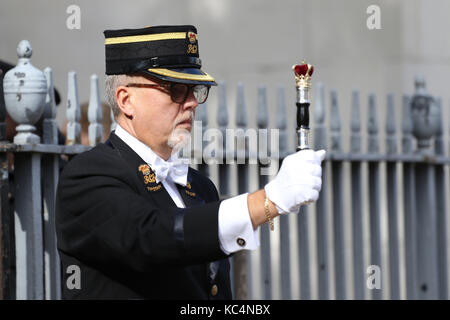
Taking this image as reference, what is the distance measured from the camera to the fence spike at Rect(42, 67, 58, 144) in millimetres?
4680

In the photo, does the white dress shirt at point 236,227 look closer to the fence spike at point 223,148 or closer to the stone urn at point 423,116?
the fence spike at point 223,148

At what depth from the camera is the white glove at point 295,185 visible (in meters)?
2.63

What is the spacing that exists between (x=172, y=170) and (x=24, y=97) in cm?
151

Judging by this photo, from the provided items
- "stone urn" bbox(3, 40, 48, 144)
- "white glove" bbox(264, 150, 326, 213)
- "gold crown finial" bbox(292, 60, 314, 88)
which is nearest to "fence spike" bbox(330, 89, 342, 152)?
"stone urn" bbox(3, 40, 48, 144)

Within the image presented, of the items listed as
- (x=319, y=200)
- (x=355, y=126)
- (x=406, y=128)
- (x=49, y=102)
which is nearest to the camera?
(x=49, y=102)

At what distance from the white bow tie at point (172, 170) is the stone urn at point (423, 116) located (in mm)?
3899

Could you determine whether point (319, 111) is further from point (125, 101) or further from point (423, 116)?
point (125, 101)

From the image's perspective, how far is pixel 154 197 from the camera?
119 inches

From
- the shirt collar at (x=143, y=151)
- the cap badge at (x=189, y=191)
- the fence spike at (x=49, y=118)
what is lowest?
the cap badge at (x=189, y=191)

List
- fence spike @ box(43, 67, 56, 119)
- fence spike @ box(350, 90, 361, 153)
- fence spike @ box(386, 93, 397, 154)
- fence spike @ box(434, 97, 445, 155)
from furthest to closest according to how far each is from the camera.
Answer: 1. fence spike @ box(434, 97, 445, 155)
2. fence spike @ box(386, 93, 397, 154)
3. fence spike @ box(350, 90, 361, 153)
4. fence spike @ box(43, 67, 56, 119)

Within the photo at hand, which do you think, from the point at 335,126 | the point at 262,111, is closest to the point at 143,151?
the point at 262,111

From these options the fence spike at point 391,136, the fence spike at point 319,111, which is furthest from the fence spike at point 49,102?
the fence spike at point 391,136

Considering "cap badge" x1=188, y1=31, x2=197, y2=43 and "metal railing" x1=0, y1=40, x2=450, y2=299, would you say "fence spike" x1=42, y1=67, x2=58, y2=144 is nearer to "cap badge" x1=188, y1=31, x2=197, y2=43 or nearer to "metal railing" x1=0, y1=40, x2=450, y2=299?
"metal railing" x1=0, y1=40, x2=450, y2=299
